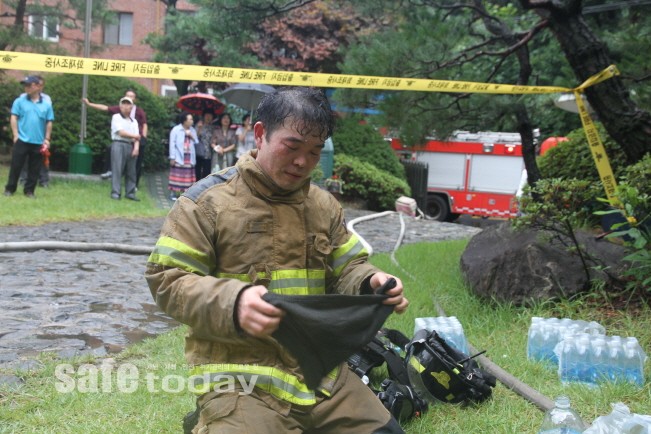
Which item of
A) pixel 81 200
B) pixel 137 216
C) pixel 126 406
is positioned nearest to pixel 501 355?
pixel 126 406

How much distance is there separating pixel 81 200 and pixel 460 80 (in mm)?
7309

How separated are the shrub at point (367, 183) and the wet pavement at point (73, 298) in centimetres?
748

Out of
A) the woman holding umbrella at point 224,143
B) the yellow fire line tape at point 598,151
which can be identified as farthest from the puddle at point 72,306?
the woman holding umbrella at point 224,143

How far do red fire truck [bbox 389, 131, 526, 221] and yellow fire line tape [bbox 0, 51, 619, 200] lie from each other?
1340cm

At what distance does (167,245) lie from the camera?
2674 mm

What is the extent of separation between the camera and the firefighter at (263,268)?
2660mm

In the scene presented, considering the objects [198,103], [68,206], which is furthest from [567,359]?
[198,103]

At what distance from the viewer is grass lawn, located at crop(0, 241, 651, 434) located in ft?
11.9

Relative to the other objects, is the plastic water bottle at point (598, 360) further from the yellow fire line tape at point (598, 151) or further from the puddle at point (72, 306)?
the puddle at point (72, 306)

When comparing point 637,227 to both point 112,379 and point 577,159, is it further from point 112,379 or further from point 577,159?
point 112,379

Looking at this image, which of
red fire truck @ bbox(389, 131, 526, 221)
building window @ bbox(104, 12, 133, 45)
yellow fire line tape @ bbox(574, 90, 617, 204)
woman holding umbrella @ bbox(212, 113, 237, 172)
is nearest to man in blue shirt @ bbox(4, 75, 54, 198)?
woman holding umbrella @ bbox(212, 113, 237, 172)

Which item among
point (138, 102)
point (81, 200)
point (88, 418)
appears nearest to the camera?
point (88, 418)

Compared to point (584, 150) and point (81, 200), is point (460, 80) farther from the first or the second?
point (81, 200)

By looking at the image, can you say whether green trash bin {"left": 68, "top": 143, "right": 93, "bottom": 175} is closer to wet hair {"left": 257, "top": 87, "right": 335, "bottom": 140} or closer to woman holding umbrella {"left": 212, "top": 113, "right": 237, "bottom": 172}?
woman holding umbrella {"left": 212, "top": 113, "right": 237, "bottom": 172}
